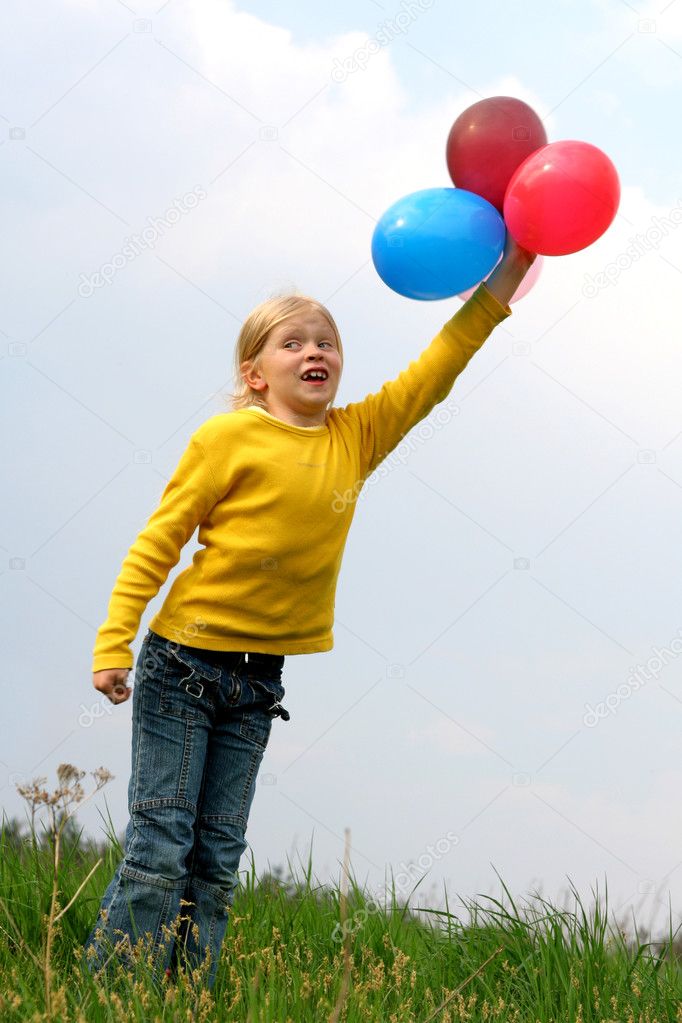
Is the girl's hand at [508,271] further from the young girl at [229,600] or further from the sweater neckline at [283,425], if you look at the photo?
the sweater neckline at [283,425]

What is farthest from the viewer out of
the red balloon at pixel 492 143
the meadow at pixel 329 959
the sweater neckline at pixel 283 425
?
the red balloon at pixel 492 143

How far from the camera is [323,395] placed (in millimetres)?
2867

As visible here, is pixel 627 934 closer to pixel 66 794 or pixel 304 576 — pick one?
pixel 304 576

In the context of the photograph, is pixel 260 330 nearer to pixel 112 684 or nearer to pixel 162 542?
pixel 162 542

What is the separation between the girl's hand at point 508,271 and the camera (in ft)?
9.61

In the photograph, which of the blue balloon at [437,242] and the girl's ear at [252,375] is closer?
the blue balloon at [437,242]

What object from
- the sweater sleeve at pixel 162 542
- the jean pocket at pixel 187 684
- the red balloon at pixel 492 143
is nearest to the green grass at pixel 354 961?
the jean pocket at pixel 187 684

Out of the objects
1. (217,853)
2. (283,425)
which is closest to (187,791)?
(217,853)

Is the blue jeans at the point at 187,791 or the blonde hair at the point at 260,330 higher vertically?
the blonde hair at the point at 260,330

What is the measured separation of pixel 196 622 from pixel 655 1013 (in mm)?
1507

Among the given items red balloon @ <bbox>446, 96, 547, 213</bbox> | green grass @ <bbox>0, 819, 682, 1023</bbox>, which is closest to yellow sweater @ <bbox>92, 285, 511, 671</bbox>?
red balloon @ <bbox>446, 96, 547, 213</bbox>

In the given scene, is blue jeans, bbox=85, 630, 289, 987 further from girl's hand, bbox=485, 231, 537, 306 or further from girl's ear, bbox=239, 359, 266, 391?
girl's hand, bbox=485, 231, 537, 306

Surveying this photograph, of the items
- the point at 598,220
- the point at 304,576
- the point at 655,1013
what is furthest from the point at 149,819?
the point at 598,220

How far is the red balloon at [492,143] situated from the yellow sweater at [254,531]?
306 millimetres
